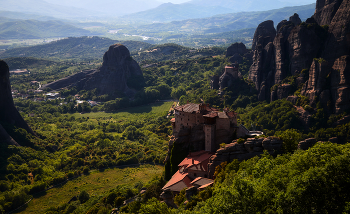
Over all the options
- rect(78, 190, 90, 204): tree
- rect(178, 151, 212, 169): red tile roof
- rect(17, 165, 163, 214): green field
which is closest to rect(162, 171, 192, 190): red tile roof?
rect(178, 151, 212, 169): red tile roof

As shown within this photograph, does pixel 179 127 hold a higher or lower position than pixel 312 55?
lower

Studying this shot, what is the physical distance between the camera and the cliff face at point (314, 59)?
227 ft

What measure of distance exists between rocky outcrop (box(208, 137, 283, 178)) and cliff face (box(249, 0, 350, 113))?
30.1 metres

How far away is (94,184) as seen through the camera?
72.8 meters

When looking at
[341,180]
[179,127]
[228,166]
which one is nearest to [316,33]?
[179,127]

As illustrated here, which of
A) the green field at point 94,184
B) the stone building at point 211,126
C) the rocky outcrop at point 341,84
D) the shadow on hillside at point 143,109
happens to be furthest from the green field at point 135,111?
the rocky outcrop at point 341,84

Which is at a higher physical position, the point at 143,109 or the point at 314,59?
the point at 314,59

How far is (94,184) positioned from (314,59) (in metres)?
62.3

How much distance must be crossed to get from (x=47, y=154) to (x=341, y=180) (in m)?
78.6

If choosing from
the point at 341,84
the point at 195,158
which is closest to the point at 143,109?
the point at 195,158

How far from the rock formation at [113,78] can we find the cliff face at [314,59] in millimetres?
78277

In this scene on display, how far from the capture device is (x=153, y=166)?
80125mm

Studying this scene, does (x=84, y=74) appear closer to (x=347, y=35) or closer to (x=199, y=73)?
(x=199, y=73)

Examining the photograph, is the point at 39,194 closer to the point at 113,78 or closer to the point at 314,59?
the point at 314,59
